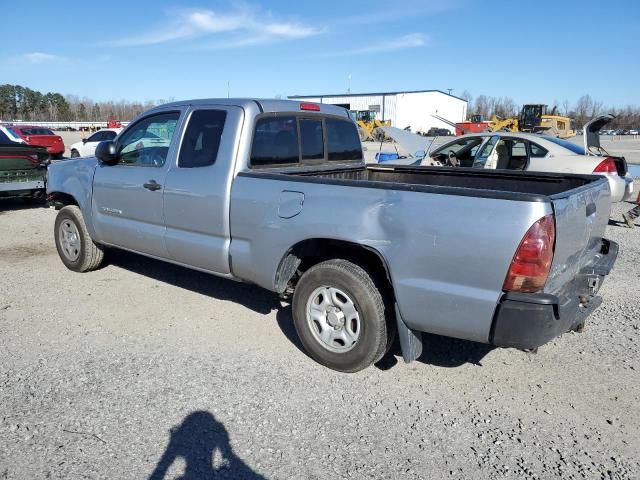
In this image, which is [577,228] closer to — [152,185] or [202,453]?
[202,453]

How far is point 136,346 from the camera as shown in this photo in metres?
4.23

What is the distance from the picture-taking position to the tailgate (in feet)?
9.92

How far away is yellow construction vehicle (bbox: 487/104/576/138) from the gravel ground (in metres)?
38.7

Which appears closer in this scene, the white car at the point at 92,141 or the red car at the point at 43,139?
the white car at the point at 92,141

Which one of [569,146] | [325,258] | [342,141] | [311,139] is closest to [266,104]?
[311,139]

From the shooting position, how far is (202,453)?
9.50ft

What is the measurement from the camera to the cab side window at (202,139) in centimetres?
442

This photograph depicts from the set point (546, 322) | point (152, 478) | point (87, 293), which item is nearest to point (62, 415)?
point (152, 478)

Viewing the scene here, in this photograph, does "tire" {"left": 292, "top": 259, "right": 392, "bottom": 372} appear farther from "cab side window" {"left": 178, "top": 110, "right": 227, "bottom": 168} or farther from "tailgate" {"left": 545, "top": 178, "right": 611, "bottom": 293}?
"cab side window" {"left": 178, "top": 110, "right": 227, "bottom": 168}

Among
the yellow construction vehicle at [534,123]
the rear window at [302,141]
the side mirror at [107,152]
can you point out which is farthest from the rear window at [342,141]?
the yellow construction vehicle at [534,123]

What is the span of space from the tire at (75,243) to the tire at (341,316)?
3.23m

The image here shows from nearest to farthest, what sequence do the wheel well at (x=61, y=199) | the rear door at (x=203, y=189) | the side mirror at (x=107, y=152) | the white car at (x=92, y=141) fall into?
1. the rear door at (x=203, y=189)
2. the side mirror at (x=107, y=152)
3. the wheel well at (x=61, y=199)
4. the white car at (x=92, y=141)

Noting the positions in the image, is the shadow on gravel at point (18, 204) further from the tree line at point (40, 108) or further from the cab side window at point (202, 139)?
the tree line at point (40, 108)

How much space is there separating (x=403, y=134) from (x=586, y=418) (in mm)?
9600
